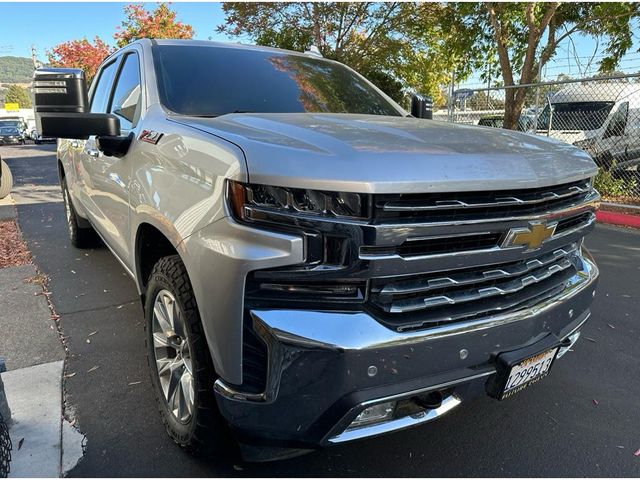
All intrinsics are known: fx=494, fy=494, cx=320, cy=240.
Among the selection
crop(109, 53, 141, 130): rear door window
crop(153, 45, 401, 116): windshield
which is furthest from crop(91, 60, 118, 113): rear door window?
crop(153, 45, 401, 116): windshield

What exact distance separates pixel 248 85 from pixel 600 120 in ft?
32.2

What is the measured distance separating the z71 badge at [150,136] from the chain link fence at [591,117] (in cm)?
768

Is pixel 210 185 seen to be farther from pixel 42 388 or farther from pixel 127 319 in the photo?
pixel 127 319

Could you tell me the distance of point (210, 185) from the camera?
5.79 feet

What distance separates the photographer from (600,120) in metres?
10.3

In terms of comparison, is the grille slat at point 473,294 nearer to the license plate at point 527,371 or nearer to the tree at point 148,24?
the license plate at point 527,371

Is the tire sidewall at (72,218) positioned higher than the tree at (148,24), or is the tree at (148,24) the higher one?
the tree at (148,24)

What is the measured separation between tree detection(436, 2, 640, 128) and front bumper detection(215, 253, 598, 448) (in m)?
9.75

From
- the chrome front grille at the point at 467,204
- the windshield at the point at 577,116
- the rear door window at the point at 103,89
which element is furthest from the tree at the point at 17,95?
the chrome front grille at the point at 467,204

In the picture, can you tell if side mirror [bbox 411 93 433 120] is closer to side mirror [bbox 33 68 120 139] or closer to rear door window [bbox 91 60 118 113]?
side mirror [bbox 33 68 120 139]

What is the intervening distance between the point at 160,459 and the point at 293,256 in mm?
1285

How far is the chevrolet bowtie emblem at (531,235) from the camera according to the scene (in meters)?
1.85

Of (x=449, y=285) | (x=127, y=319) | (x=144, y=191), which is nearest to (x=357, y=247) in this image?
(x=449, y=285)

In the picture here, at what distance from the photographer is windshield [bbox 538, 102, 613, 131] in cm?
1037
